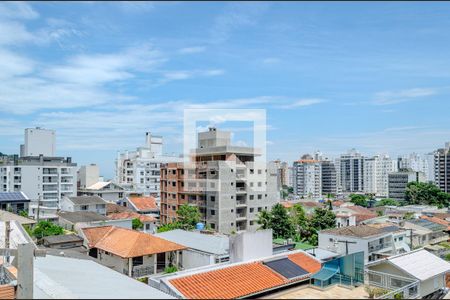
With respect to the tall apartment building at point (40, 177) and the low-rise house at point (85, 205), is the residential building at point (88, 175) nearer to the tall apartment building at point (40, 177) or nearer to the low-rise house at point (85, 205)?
the tall apartment building at point (40, 177)

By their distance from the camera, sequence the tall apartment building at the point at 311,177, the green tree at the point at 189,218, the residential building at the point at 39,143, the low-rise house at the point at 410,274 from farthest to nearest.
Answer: the tall apartment building at the point at 311,177 → the residential building at the point at 39,143 → the green tree at the point at 189,218 → the low-rise house at the point at 410,274

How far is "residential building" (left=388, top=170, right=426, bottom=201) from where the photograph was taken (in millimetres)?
78875

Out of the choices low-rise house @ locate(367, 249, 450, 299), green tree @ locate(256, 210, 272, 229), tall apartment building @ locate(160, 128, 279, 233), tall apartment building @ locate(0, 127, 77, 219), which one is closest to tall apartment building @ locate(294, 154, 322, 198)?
tall apartment building @ locate(160, 128, 279, 233)

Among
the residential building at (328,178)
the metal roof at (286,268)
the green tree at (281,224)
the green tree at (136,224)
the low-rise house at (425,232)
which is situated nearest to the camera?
the metal roof at (286,268)

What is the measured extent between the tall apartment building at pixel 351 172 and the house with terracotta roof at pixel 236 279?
303 feet

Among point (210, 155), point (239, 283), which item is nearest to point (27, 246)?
point (239, 283)

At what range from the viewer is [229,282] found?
32.8ft

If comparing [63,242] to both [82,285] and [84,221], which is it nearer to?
[84,221]

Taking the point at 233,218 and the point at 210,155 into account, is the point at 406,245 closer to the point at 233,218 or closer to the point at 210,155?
the point at 233,218

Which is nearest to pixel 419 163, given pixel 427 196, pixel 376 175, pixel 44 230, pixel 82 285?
pixel 376 175

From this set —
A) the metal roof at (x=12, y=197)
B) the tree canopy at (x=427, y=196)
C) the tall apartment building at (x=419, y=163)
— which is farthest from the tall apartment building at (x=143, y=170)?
the tall apartment building at (x=419, y=163)

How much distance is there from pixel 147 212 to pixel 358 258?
106 feet

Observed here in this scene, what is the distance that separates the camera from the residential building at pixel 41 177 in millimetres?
43562

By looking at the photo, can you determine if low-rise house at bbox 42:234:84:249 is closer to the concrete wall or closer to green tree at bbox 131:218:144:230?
green tree at bbox 131:218:144:230
